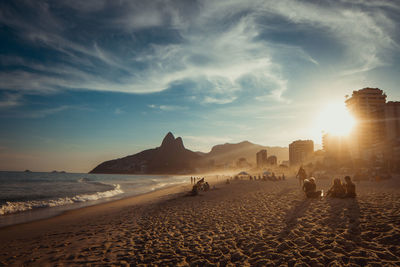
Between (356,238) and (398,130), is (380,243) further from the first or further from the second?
(398,130)

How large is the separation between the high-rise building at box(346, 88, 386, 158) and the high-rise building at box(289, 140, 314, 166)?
181 feet

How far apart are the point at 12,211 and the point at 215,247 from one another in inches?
646

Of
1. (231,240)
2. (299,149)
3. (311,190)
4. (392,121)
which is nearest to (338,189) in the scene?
(311,190)

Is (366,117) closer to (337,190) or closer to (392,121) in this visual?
(392,121)

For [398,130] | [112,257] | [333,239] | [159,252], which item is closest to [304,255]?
[333,239]

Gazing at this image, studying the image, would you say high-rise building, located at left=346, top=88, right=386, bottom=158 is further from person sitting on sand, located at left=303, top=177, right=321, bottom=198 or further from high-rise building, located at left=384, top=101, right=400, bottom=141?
person sitting on sand, located at left=303, top=177, right=321, bottom=198

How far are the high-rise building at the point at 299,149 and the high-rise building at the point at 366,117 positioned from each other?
5508 cm

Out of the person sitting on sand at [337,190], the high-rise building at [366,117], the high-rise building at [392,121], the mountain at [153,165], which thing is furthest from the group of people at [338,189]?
the mountain at [153,165]

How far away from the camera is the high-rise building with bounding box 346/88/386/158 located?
6438cm

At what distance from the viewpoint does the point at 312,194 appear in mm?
11930

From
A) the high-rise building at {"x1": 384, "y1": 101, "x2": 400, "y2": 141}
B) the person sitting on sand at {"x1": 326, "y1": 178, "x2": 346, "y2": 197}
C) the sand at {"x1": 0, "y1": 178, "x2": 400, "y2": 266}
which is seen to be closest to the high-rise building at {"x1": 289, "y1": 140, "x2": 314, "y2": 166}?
the high-rise building at {"x1": 384, "y1": 101, "x2": 400, "y2": 141}

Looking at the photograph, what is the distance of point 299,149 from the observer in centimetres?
13850

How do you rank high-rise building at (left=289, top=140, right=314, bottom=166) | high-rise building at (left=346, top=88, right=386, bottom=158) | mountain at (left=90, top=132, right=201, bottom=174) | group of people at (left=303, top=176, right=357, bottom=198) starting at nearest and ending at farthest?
group of people at (left=303, top=176, right=357, bottom=198) → high-rise building at (left=346, top=88, right=386, bottom=158) → high-rise building at (left=289, top=140, right=314, bottom=166) → mountain at (left=90, top=132, right=201, bottom=174)

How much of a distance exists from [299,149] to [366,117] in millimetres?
68585
